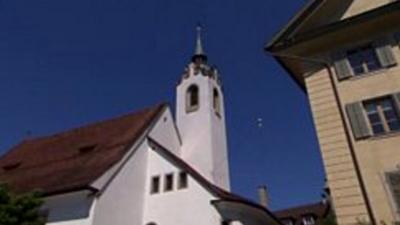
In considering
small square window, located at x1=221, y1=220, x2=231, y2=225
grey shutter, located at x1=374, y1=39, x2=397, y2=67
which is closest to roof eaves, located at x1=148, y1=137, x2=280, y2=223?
small square window, located at x1=221, y1=220, x2=231, y2=225

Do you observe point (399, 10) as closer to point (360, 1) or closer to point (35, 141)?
point (360, 1)

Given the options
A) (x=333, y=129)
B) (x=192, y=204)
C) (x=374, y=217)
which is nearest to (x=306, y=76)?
(x=333, y=129)

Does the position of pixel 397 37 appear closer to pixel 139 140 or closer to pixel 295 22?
pixel 295 22

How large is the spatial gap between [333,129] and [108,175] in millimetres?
10942

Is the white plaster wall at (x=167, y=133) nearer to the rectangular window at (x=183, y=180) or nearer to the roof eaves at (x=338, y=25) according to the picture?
the rectangular window at (x=183, y=180)

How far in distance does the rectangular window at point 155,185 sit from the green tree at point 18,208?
7.86 m

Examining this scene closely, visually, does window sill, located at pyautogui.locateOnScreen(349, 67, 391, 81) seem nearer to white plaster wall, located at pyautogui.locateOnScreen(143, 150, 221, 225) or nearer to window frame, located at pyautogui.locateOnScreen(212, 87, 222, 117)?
white plaster wall, located at pyautogui.locateOnScreen(143, 150, 221, 225)

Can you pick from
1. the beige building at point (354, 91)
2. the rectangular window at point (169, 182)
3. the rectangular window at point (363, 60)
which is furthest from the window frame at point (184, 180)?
the rectangular window at point (363, 60)

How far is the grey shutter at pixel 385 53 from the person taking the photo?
1334 cm

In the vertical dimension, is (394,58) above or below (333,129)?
above

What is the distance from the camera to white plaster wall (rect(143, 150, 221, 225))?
19.3 metres

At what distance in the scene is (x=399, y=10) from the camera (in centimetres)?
1370

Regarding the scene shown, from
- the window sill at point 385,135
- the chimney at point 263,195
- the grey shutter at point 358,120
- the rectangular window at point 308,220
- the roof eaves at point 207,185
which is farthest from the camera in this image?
the chimney at point 263,195

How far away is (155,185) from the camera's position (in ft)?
72.6
